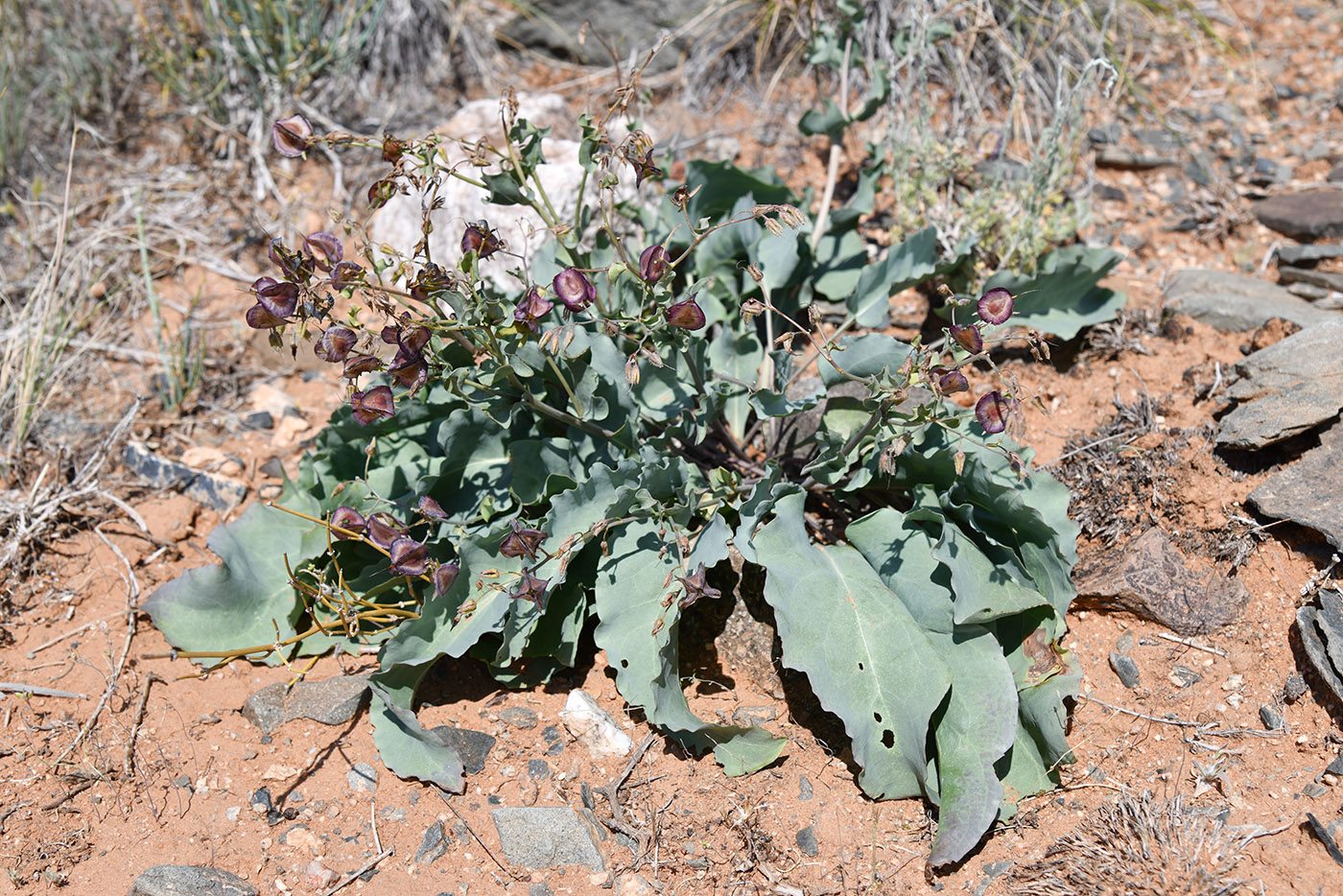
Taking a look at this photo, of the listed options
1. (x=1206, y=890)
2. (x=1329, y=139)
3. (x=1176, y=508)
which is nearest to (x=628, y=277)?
(x=1176, y=508)

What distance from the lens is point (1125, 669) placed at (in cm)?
273

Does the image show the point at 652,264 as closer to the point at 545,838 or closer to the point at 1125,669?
the point at 545,838

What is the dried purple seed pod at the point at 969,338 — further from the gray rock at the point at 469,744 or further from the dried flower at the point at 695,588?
the gray rock at the point at 469,744

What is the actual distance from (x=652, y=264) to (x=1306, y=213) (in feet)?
10.7

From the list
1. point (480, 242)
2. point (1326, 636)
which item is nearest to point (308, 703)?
point (480, 242)

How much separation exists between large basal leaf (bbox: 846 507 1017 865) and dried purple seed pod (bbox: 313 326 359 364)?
5.00ft

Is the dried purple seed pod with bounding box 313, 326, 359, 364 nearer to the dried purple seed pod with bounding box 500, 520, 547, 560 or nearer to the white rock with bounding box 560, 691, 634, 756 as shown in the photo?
the dried purple seed pod with bounding box 500, 520, 547, 560

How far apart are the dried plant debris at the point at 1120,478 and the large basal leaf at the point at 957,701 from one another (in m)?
0.68

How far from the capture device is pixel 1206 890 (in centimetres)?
209

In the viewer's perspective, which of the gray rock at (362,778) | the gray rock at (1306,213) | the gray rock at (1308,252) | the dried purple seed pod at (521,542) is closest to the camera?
the dried purple seed pod at (521,542)

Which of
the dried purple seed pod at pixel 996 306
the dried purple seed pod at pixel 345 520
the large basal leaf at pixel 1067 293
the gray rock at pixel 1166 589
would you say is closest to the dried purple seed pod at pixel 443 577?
the dried purple seed pod at pixel 345 520

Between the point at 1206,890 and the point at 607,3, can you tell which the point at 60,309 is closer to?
the point at 607,3

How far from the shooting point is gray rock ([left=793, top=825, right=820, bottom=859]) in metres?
2.42

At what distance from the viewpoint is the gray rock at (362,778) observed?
2.64 metres
